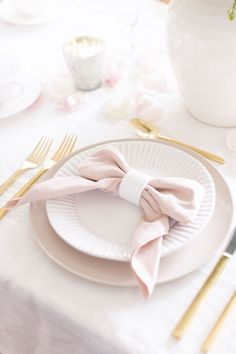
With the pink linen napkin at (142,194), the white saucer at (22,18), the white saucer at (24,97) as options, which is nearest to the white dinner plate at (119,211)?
the pink linen napkin at (142,194)

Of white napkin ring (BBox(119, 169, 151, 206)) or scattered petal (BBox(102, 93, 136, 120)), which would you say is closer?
white napkin ring (BBox(119, 169, 151, 206))

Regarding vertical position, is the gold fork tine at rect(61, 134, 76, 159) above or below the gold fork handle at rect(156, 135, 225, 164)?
below

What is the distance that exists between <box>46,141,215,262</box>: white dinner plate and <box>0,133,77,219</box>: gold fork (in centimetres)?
7

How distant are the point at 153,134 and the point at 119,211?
0.25 m

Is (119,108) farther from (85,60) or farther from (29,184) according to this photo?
(29,184)

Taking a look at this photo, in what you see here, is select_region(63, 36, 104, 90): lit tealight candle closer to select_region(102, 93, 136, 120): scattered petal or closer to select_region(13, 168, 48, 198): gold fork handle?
select_region(102, 93, 136, 120): scattered petal

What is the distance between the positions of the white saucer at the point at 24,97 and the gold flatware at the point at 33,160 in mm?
110

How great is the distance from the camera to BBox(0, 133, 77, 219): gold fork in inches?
33.1

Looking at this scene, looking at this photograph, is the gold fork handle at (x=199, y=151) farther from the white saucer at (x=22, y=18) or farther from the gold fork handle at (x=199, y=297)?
the white saucer at (x=22, y=18)

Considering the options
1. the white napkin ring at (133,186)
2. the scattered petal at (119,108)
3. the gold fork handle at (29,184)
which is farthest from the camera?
the scattered petal at (119,108)

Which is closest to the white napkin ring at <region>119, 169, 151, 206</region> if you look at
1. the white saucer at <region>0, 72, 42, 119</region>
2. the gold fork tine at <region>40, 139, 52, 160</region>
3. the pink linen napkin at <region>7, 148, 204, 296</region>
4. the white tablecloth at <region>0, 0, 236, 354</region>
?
the pink linen napkin at <region>7, 148, 204, 296</region>

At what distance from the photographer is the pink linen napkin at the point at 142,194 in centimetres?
64

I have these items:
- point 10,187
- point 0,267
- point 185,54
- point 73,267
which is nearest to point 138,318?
point 73,267

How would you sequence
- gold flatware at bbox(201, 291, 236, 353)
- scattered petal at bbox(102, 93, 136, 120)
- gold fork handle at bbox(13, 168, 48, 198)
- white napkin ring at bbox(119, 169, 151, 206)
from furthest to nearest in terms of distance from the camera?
scattered petal at bbox(102, 93, 136, 120)
gold fork handle at bbox(13, 168, 48, 198)
white napkin ring at bbox(119, 169, 151, 206)
gold flatware at bbox(201, 291, 236, 353)
